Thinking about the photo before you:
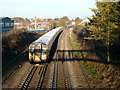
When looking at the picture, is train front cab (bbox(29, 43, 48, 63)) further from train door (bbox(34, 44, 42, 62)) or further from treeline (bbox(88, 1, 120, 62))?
treeline (bbox(88, 1, 120, 62))

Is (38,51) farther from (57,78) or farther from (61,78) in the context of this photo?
(61,78)

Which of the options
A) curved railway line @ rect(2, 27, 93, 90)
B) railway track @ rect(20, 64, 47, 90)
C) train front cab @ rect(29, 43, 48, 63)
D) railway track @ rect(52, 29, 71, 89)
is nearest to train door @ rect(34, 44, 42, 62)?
train front cab @ rect(29, 43, 48, 63)

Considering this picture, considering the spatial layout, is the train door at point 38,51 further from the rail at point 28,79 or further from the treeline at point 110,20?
the treeline at point 110,20

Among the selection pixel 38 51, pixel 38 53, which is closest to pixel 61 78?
pixel 38 53

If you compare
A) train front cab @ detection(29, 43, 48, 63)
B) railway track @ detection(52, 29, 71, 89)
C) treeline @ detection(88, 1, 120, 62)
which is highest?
treeline @ detection(88, 1, 120, 62)

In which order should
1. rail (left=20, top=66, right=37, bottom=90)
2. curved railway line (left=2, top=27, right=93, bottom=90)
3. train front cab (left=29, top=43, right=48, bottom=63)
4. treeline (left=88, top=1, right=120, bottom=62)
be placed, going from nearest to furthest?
rail (left=20, top=66, right=37, bottom=90), curved railway line (left=2, top=27, right=93, bottom=90), treeline (left=88, top=1, right=120, bottom=62), train front cab (left=29, top=43, right=48, bottom=63)

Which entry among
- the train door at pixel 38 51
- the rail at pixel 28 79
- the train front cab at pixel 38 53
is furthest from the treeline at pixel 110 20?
the rail at pixel 28 79

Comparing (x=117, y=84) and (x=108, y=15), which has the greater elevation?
(x=108, y=15)

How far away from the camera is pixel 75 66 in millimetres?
14352

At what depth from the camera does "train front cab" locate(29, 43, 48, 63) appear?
44.0ft

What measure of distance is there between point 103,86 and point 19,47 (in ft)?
47.8

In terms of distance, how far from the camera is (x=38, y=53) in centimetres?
1352

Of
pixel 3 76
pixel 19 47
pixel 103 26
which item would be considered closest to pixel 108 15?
pixel 103 26

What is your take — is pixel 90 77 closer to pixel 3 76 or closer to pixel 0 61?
pixel 3 76
